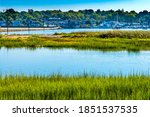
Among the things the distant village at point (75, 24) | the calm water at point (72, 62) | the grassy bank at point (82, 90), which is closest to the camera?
the grassy bank at point (82, 90)

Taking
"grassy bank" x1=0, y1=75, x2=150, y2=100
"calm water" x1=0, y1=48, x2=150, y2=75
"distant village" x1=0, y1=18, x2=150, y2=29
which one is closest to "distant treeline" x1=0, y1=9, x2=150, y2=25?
"distant village" x1=0, y1=18, x2=150, y2=29

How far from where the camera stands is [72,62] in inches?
1032

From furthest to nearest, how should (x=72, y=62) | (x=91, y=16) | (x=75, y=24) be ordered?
1. (x=91, y=16)
2. (x=75, y=24)
3. (x=72, y=62)

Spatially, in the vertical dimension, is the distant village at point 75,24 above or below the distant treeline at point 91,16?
below

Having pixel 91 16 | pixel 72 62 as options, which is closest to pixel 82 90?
pixel 72 62

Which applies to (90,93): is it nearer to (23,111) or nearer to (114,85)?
(114,85)

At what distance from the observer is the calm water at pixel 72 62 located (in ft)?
71.6

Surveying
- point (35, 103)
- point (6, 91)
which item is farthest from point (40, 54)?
point (35, 103)

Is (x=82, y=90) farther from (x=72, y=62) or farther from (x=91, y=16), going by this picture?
(x=91, y=16)

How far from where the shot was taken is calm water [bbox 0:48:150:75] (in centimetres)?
2183

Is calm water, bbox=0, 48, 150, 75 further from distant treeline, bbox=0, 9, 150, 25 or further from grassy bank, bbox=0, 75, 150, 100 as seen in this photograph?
distant treeline, bbox=0, 9, 150, 25

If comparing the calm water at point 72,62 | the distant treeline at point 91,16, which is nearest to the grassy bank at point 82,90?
the calm water at point 72,62

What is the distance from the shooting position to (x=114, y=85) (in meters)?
11.8

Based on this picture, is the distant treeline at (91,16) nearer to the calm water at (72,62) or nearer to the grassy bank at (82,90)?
the calm water at (72,62)
